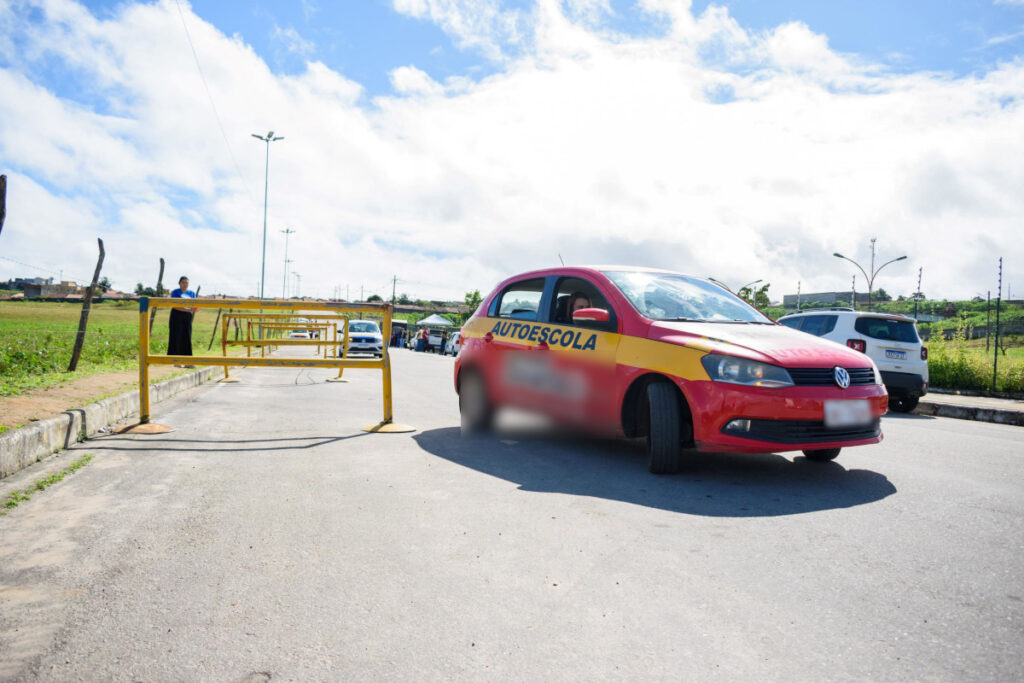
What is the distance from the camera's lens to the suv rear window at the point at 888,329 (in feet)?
36.9

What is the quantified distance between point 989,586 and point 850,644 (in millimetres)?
970

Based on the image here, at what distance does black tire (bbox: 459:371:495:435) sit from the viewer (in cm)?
694

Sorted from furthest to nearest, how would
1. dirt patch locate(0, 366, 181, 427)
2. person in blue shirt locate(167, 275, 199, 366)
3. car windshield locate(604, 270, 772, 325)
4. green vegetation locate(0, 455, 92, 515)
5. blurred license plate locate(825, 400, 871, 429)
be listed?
1. person in blue shirt locate(167, 275, 199, 366)
2. dirt patch locate(0, 366, 181, 427)
3. car windshield locate(604, 270, 772, 325)
4. blurred license plate locate(825, 400, 871, 429)
5. green vegetation locate(0, 455, 92, 515)

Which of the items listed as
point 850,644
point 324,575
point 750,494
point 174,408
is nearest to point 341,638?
point 324,575

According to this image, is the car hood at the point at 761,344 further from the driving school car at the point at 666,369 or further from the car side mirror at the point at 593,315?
the car side mirror at the point at 593,315

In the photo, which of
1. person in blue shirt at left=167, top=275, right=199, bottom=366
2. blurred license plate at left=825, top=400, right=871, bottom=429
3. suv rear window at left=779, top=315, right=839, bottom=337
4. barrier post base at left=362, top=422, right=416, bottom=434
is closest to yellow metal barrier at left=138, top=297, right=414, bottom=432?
barrier post base at left=362, top=422, right=416, bottom=434

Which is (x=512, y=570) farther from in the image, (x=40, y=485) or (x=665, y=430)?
(x=40, y=485)

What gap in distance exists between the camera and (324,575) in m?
3.04

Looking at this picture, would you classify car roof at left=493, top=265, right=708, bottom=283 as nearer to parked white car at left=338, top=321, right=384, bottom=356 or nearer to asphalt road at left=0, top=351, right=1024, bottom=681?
asphalt road at left=0, top=351, right=1024, bottom=681

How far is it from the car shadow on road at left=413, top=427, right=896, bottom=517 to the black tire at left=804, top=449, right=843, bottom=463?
0.07 m

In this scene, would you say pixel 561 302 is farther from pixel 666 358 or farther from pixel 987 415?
pixel 987 415

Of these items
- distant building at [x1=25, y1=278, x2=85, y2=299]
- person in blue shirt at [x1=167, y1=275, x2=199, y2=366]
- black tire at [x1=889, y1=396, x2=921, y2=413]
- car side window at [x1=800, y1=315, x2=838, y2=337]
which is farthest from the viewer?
distant building at [x1=25, y1=278, x2=85, y2=299]

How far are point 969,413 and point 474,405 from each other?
907 centimetres

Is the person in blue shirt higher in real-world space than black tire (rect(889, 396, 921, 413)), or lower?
higher
